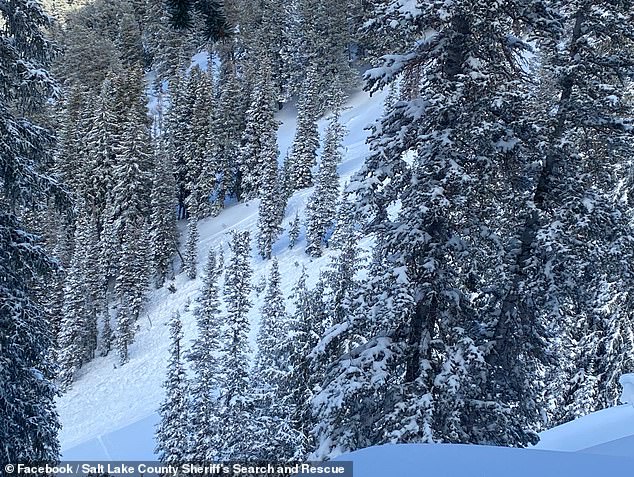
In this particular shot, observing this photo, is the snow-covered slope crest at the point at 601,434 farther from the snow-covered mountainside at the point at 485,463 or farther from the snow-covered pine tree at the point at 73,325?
the snow-covered pine tree at the point at 73,325

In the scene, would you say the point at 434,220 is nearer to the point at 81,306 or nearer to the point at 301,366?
the point at 301,366

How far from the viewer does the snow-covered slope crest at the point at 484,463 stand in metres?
3.59

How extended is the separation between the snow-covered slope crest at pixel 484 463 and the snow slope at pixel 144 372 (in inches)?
1039

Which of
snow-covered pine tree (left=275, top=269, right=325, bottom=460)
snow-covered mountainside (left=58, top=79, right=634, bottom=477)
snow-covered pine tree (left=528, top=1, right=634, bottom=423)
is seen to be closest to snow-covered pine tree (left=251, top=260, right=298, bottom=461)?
snow-covered pine tree (left=275, top=269, right=325, bottom=460)

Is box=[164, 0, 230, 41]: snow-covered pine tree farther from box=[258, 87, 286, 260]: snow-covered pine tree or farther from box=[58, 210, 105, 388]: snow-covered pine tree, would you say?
box=[258, 87, 286, 260]: snow-covered pine tree

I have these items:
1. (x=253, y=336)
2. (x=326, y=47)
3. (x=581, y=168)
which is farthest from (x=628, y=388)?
(x=326, y=47)

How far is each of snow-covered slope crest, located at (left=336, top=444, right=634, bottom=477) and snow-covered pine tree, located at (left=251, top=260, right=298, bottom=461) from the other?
15.8m

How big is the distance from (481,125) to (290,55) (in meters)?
71.0

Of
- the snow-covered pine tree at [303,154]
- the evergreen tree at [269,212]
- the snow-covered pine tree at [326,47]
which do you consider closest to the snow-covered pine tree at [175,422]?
the evergreen tree at [269,212]

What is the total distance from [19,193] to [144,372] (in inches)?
1414

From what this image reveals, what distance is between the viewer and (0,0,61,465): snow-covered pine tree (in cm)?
833

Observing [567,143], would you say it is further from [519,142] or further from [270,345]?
[270,345]

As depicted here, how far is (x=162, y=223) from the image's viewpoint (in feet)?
175

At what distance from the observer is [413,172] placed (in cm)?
910
